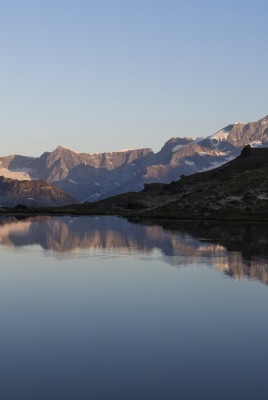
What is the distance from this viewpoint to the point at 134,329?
40.2m

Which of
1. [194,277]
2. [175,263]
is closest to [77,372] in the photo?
[194,277]

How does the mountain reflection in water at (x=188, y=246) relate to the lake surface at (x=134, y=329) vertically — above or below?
above

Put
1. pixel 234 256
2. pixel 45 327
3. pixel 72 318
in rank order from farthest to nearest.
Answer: pixel 234 256 < pixel 72 318 < pixel 45 327

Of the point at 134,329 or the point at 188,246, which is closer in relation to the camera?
the point at 134,329

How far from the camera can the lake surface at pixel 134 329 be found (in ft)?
96.1

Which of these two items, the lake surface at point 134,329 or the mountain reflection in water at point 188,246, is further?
the mountain reflection in water at point 188,246

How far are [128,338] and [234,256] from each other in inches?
1915

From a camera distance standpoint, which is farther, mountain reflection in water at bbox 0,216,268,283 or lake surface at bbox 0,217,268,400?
mountain reflection in water at bbox 0,216,268,283

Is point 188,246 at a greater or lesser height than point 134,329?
greater

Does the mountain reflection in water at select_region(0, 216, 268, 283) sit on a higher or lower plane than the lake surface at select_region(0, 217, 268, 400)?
higher

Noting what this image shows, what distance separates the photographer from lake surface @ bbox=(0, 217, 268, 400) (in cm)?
2928

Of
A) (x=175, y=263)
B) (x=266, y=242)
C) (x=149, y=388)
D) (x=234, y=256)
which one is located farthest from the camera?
(x=266, y=242)

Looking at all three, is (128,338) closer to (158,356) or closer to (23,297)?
(158,356)

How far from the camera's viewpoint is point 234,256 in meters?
84.2
